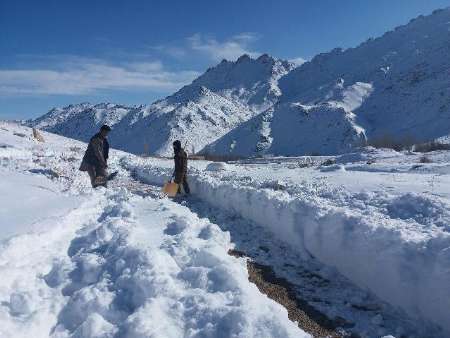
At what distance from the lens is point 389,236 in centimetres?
704

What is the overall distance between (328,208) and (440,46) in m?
200

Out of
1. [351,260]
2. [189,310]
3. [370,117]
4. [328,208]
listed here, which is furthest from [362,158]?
[370,117]

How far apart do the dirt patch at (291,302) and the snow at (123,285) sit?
0.42 meters

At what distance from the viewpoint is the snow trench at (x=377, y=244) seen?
5895 mm

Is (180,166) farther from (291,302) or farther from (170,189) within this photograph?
(291,302)

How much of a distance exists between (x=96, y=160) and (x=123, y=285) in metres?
10.2

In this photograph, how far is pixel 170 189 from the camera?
51.6 feet

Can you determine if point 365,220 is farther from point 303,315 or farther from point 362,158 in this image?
point 362,158

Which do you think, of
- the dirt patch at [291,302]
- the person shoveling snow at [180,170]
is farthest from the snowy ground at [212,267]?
the person shoveling snow at [180,170]

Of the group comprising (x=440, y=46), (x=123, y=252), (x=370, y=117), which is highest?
(x=440, y=46)

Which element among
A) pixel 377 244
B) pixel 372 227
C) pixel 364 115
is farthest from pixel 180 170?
pixel 364 115

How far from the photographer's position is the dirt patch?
5652mm

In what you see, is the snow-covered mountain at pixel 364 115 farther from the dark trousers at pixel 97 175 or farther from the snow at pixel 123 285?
the snow at pixel 123 285

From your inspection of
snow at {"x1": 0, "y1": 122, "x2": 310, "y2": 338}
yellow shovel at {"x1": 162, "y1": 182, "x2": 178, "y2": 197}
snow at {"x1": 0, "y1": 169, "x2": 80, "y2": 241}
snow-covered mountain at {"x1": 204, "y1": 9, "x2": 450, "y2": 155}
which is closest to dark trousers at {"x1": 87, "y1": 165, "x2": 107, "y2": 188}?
yellow shovel at {"x1": 162, "y1": 182, "x2": 178, "y2": 197}
